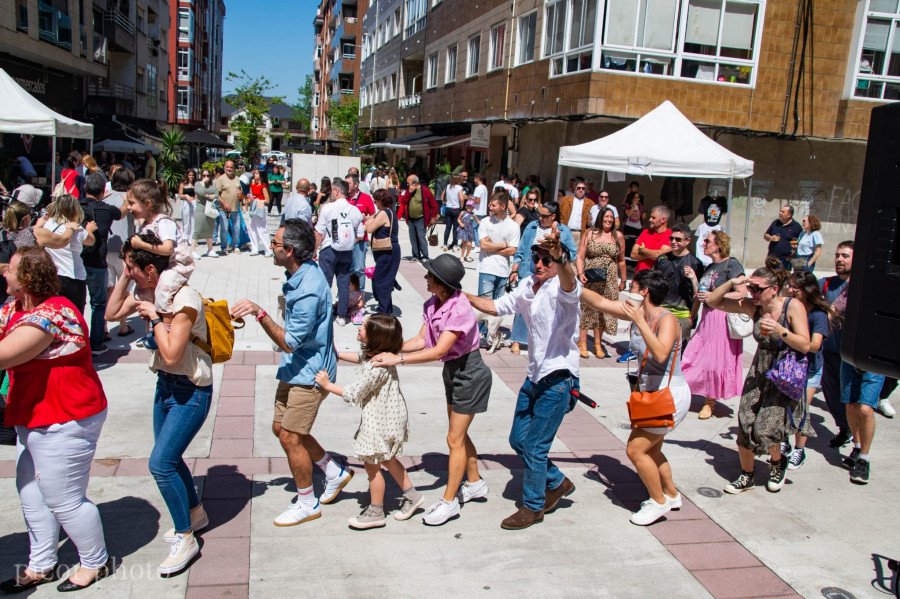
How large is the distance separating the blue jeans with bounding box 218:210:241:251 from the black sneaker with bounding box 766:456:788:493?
11.3 meters

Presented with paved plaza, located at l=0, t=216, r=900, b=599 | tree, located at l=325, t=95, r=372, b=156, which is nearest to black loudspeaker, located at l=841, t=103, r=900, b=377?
paved plaza, located at l=0, t=216, r=900, b=599

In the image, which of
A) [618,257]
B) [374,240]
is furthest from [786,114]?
[374,240]

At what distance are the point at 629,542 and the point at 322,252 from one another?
5733mm

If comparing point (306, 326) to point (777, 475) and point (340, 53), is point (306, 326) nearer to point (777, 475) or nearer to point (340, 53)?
point (777, 475)

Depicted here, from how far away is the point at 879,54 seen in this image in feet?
50.9

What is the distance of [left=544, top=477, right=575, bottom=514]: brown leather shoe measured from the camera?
14.9 feet

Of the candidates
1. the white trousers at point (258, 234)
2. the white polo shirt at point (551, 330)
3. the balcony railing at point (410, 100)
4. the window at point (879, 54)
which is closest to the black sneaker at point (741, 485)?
the white polo shirt at point (551, 330)

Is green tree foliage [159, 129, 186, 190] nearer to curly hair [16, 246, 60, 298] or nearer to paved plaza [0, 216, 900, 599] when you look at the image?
paved plaza [0, 216, 900, 599]

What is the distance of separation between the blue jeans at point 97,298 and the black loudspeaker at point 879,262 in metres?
6.86

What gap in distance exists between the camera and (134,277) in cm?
374

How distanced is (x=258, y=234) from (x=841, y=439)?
1116 cm

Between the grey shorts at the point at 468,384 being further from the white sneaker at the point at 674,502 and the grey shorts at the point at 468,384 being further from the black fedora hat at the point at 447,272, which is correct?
the white sneaker at the point at 674,502

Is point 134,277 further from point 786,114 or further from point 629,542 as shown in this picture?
point 786,114

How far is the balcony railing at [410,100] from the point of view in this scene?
102 feet
